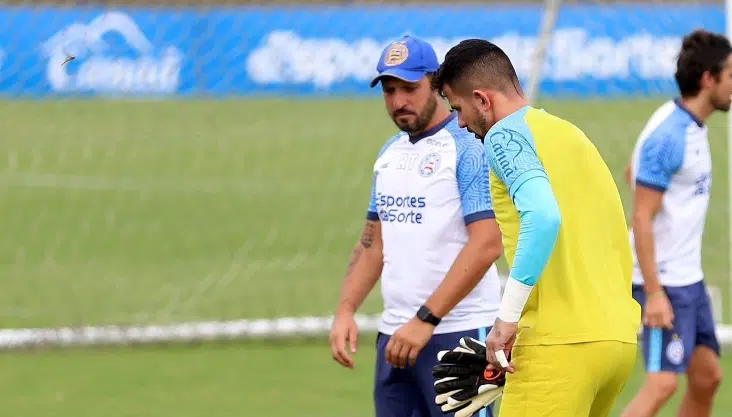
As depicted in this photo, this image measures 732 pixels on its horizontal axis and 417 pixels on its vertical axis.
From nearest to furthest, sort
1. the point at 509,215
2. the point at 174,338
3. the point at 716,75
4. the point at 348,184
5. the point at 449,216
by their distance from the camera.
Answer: the point at 509,215
the point at 449,216
the point at 716,75
the point at 174,338
the point at 348,184

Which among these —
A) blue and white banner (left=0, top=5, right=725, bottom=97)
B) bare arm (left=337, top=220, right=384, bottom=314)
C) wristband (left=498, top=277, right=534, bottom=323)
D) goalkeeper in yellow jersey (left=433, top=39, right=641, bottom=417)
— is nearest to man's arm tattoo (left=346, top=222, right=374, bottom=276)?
bare arm (left=337, top=220, right=384, bottom=314)

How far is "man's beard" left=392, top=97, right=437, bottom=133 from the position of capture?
5.68 m

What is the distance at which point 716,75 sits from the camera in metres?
6.97

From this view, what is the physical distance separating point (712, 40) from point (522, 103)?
2625mm

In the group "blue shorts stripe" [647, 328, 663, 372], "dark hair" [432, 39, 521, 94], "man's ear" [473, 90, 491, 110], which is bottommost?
"blue shorts stripe" [647, 328, 663, 372]

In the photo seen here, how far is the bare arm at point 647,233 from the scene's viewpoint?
22.1 feet

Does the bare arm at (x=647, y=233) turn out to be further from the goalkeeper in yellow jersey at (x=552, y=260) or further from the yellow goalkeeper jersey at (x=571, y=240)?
the yellow goalkeeper jersey at (x=571, y=240)

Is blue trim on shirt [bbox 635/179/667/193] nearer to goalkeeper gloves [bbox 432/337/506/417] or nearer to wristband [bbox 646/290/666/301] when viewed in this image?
wristband [bbox 646/290/666/301]

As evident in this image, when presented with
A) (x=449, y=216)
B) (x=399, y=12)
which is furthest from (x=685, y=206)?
(x=399, y=12)

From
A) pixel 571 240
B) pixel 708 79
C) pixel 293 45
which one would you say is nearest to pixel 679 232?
pixel 708 79

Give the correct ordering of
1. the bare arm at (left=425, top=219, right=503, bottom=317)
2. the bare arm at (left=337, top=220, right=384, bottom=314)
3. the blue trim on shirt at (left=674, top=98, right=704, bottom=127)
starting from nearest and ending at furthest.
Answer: the bare arm at (left=425, top=219, right=503, bottom=317) → the bare arm at (left=337, top=220, right=384, bottom=314) → the blue trim on shirt at (left=674, top=98, right=704, bottom=127)

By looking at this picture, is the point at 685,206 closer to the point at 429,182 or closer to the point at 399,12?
the point at 429,182

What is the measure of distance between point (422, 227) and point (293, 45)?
10915 millimetres

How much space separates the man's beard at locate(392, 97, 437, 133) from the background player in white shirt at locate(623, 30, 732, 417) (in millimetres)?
1562
